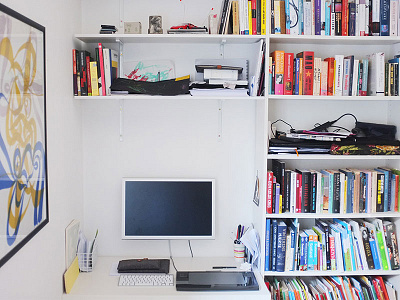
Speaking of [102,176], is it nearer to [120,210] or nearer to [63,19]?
[120,210]

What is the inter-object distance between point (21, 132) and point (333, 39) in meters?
1.82

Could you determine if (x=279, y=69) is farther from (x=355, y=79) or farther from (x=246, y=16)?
(x=355, y=79)

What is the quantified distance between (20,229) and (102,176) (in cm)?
125

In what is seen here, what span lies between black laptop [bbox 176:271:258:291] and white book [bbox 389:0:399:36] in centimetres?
165

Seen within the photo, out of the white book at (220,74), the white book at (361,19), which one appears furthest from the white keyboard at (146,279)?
the white book at (361,19)

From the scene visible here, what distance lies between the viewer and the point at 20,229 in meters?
1.68

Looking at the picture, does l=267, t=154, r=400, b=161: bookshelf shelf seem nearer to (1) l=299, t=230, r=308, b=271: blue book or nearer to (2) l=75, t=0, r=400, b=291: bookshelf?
(2) l=75, t=0, r=400, b=291: bookshelf

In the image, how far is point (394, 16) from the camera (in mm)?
2662

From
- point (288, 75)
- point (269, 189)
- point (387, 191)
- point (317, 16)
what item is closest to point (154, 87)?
point (288, 75)

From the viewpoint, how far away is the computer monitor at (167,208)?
2.84 meters

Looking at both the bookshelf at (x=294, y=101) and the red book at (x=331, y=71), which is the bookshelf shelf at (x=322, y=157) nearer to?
the bookshelf at (x=294, y=101)

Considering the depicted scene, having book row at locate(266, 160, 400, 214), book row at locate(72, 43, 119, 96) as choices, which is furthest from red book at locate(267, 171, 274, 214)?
book row at locate(72, 43, 119, 96)

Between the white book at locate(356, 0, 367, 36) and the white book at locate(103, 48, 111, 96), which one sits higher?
the white book at locate(356, 0, 367, 36)

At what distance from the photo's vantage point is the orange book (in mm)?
2633
